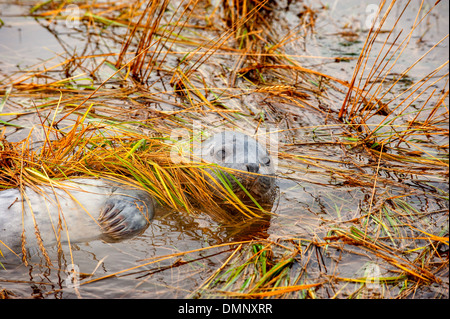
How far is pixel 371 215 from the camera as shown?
2438 millimetres

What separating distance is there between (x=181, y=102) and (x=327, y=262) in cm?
195

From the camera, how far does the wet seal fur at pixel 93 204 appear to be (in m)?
2.19

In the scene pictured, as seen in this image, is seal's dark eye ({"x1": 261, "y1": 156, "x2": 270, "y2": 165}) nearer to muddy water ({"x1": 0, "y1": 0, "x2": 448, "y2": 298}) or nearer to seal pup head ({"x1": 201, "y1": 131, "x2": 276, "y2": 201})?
seal pup head ({"x1": 201, "y1": 131, "x2": 276, "y2": 201})

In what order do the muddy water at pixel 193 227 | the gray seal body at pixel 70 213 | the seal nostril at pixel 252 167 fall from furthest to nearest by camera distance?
the seal nostril at pixel 252 167 < the gray seal body at pixel 70 213 < the muddy water at pixel 193 227

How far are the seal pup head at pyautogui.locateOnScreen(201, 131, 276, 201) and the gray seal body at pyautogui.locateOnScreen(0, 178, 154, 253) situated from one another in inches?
19.4

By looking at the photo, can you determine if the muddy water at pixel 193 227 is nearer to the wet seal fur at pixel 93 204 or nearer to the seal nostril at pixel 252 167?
the wet seal fur at pixel 93 204

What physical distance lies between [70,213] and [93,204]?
0.43 ft

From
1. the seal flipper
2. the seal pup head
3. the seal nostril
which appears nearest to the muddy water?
the seal flipper

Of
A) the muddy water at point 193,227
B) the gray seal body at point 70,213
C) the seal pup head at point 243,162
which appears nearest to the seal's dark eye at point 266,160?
Result: the seal pup head at point 243,162

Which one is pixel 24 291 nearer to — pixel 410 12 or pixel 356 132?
pixel 356 132

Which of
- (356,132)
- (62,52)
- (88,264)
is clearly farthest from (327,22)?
(88,264)

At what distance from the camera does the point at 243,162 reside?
2480 millimetres

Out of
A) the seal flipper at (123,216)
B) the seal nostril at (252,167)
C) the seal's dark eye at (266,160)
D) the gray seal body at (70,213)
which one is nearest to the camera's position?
the gray seal body at (70,213)

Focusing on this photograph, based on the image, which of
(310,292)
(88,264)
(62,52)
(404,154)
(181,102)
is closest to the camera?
(310,292)
